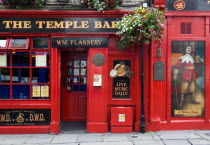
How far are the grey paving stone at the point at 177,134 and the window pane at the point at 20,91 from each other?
14.3 ft

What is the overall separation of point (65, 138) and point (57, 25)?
345 cm

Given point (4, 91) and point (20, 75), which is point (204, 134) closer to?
point (20, 75)

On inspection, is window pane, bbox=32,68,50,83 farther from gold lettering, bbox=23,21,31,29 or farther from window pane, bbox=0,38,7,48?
gold lettering, bbox=23,21,31,29

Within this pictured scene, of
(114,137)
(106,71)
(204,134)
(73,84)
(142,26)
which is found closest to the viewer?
(142,26)

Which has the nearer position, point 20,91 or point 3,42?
point 3,42

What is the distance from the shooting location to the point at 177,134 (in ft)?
23.2

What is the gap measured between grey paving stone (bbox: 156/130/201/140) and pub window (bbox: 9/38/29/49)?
4969 millimetres

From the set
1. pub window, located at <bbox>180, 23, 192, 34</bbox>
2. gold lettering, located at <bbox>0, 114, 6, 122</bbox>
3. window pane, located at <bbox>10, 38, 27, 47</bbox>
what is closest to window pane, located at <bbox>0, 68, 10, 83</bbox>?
window pane, located at <bbox>10, 38, 27, 47</bbox>

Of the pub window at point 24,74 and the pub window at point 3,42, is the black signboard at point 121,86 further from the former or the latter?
the pub window at point 3,42

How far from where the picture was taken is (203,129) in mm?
7516

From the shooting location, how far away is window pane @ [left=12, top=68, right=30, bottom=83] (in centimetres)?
741

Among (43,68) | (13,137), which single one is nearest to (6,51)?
(43,68)

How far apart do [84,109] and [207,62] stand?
4432 mm

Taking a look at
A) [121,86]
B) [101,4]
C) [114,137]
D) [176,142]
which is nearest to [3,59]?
[101,4]
